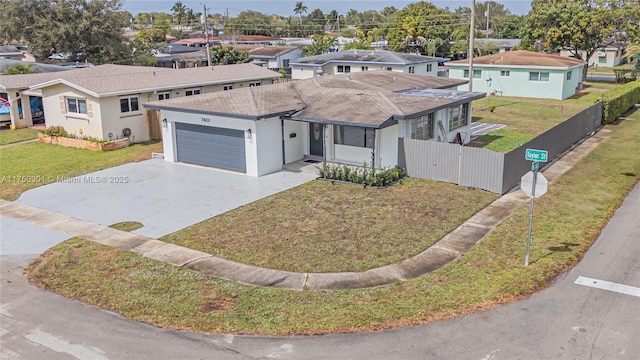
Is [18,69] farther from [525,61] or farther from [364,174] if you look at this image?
[525,61]

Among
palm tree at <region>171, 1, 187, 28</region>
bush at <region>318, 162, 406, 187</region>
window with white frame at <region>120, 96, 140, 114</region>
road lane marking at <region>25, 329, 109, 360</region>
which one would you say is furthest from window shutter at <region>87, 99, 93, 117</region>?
palm tree at <region>171, 1, 187, 28</region>

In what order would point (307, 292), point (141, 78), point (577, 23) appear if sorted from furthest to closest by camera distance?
point (577, 23) < point (141, 78) < point (307, 292)

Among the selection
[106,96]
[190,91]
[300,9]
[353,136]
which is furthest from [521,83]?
[300,9]

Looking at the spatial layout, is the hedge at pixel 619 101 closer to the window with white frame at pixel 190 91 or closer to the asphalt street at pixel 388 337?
the window with white frame at pixel 190 91

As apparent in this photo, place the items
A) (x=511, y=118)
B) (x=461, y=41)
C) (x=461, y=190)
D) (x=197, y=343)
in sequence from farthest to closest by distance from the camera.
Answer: (x=461, y=41) → (x=511, y=118) → (x=461, y=190) → (x=197, y=343)

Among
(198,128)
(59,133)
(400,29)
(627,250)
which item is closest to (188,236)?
(198,128)

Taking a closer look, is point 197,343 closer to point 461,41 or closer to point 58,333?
point 58,333
